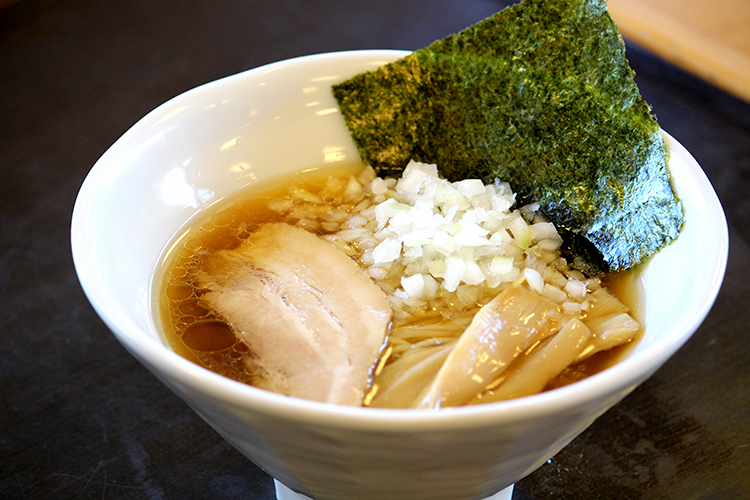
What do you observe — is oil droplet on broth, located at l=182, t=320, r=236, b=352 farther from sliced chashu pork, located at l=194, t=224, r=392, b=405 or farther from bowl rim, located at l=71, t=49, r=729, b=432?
bowl rim, located at l=71, t=49, r=729, b=432

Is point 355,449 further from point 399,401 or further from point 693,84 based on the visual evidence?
point 693,84

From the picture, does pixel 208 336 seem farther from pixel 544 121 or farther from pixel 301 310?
pixel 544 121

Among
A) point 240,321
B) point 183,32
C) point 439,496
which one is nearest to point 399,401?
point 439,496

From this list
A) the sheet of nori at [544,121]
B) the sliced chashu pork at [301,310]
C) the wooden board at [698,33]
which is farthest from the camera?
the wooden board at [698,33]

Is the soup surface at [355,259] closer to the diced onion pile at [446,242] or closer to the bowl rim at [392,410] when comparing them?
the diced onion pile at [446,242]

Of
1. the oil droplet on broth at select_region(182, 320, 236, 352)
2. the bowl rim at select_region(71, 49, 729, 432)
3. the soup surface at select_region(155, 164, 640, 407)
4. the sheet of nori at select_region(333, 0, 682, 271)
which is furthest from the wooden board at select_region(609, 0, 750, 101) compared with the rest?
the oil droplet on broth at select_region(182, 320, 236, 352)

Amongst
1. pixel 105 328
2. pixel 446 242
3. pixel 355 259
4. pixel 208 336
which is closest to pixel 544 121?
pixel 446 242

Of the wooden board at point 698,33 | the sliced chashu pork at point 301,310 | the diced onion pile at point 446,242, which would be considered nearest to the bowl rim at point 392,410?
the sliced chashu pork at point 301,310
